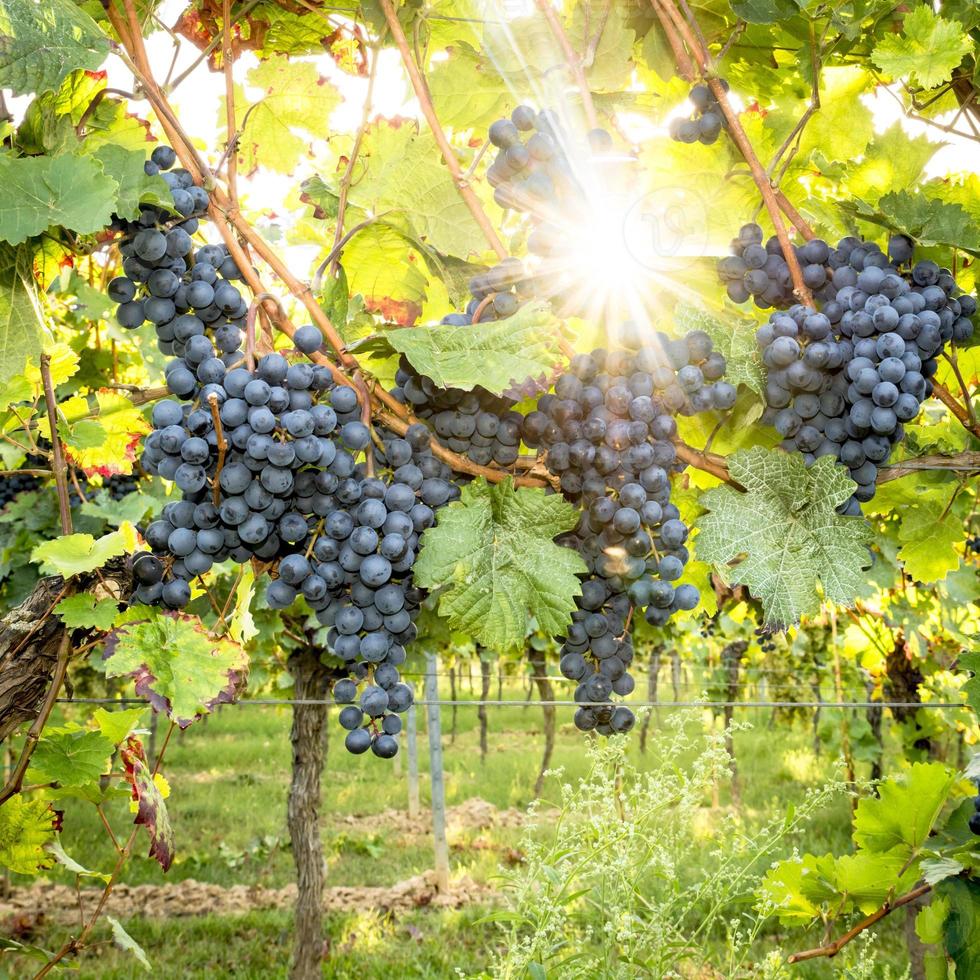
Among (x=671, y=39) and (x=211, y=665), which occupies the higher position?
(x=671, y=39)

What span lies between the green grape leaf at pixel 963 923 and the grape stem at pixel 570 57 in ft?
4.65

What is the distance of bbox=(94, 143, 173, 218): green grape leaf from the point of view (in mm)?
1200

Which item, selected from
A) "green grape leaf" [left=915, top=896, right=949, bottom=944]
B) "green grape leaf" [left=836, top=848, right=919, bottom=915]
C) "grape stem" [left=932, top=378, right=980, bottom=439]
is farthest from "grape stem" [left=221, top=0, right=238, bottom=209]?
"green grape leaf" [left=915, top=896, right=949, bottom=944]

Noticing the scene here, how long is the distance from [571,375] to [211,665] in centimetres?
64

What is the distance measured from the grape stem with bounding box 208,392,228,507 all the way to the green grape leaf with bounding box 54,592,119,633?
21cm

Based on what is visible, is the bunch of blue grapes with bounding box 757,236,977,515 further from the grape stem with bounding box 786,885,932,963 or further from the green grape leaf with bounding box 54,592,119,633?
the green grape leaf with bounding box 54,592,119,633

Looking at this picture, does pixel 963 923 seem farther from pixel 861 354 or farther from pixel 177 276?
pixel 177 276

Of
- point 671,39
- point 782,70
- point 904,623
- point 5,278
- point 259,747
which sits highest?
point 782,70

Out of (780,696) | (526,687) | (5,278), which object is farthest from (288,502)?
(526,687)

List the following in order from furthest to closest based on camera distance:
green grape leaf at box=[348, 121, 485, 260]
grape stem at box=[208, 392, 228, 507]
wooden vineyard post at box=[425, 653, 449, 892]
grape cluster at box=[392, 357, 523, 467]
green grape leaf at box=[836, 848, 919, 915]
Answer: wooden vineyard post at box=[425, 653, 449, 892]
green grape leaf at box=[836, 848, 919, 915]
green grape leaf at box=[348, 121, 485, 260]
grape cluster at box=[392, 357, 523, 467]
grape stem at box=[208, 392, 228, 507]

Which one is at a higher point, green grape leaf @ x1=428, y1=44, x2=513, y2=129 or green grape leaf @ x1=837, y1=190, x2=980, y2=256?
green grape leaf @ x1=428, y1=44, x2=513, y2=129

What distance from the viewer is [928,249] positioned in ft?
4.80

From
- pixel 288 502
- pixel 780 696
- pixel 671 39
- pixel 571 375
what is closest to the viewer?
pixel 288 502

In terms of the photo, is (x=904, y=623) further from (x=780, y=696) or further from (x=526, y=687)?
(x=526, y=687)
